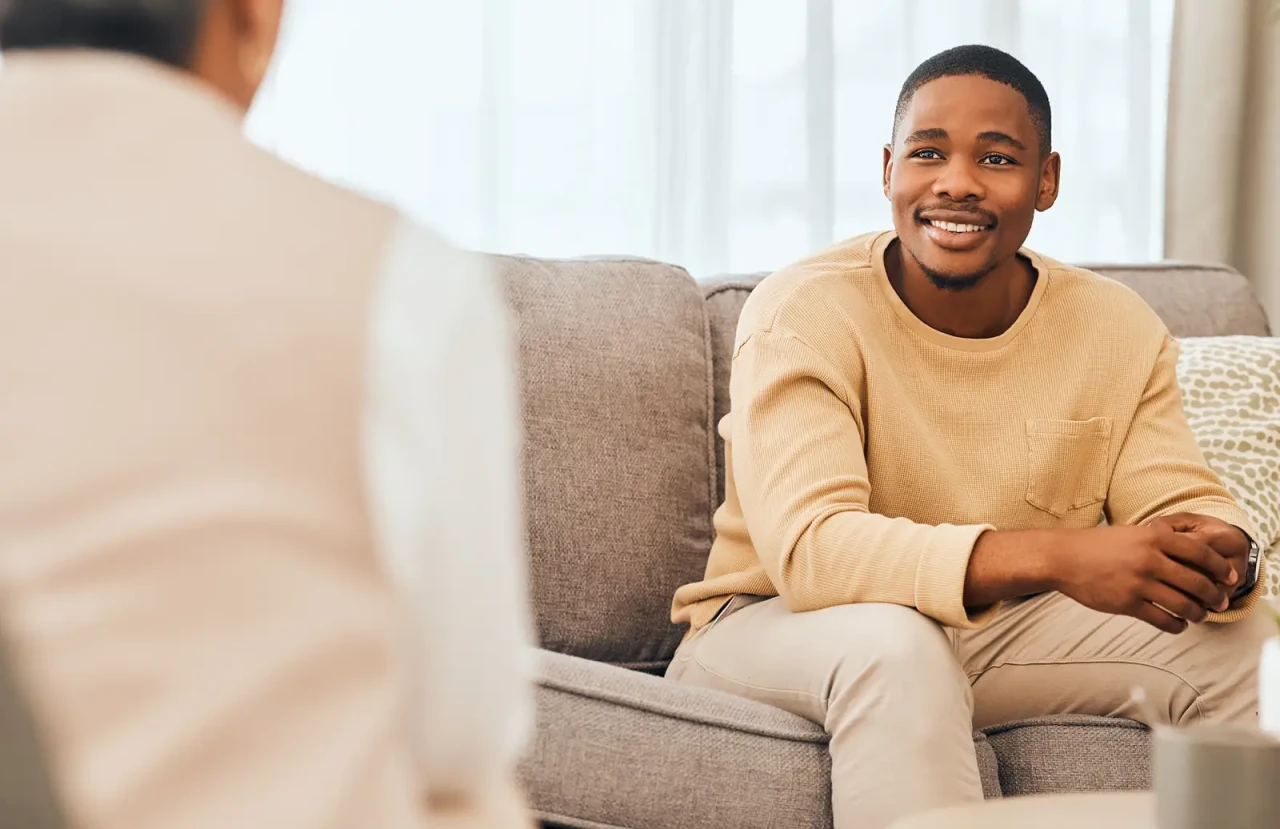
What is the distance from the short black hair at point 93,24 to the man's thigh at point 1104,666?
1.38 metres

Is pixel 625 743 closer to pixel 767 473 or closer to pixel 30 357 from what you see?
pixel 767 473

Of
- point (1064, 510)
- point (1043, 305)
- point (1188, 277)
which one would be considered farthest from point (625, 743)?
point (1188, 277)

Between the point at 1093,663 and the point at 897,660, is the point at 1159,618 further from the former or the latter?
the point at 897,660

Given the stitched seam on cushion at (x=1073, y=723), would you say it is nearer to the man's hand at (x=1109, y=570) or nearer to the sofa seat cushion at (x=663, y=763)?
the man's hand at (x=1109, y=570)

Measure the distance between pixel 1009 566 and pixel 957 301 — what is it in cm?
49

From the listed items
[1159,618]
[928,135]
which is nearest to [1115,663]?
[1159,618]

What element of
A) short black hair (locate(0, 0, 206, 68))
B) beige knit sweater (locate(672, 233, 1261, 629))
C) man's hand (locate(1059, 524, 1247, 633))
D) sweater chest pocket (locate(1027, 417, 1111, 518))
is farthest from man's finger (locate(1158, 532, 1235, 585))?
short black hair (locate(0, 0, 206, 68))

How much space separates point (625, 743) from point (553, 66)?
62.2 inches

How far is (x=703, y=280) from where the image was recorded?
2463mm

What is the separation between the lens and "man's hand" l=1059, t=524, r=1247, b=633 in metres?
1.69

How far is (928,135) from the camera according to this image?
6.82 feet

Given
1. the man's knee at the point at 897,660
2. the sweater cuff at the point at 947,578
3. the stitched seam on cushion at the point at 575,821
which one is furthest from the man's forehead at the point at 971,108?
the stitched seam on cushion at the point at 575,821

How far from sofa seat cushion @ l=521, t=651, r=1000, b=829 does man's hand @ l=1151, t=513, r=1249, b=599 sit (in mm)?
518

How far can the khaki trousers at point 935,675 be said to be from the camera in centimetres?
156
